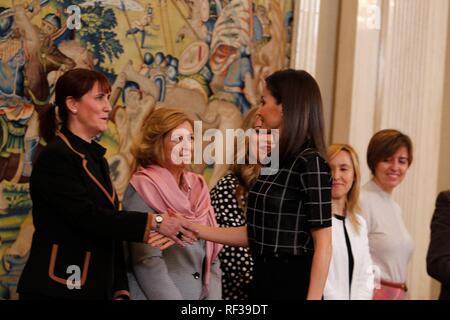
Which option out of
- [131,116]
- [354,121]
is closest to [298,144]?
[131,116]

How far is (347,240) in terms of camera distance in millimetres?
4816

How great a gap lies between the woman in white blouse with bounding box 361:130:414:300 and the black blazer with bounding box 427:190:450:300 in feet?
3.11

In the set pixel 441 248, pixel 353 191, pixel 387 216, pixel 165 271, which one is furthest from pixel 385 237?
pixel 165 271

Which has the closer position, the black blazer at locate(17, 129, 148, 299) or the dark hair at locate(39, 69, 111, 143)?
the black blazer at locate(17, 129, 148, 299)

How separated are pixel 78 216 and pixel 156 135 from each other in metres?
0.82

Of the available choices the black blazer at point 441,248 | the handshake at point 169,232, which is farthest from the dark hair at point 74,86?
the black blazer at point 441,248

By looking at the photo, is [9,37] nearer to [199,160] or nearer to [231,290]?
[199,160]

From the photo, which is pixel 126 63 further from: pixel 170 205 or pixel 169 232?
pixel 169 232

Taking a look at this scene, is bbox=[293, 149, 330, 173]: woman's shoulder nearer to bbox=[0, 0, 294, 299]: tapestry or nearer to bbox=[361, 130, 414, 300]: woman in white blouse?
bbox=[361, 130, 414, 300]: woman in white blouse

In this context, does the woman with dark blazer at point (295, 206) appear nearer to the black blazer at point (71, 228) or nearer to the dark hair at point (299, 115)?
the dark hair at point (299, 115)

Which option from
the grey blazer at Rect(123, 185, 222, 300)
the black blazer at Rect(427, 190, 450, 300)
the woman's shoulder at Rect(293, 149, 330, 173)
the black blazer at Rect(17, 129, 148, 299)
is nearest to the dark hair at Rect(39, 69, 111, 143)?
the black blazer at Rect(17, 129, 148, 299)

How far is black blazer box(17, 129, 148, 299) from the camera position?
13.1 feet

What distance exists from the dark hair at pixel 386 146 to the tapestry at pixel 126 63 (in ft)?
3.48

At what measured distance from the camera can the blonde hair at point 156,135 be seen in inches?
184
